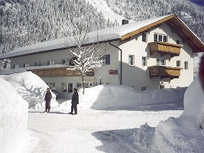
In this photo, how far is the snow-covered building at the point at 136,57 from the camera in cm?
2720

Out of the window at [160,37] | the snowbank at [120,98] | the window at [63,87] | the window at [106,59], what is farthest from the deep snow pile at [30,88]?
the window at [160,37]

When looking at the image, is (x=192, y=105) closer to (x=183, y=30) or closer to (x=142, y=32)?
(x=142, y=32)

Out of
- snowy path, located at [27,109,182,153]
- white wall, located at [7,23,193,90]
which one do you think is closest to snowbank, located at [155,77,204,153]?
snowy path, located at [27,109,182,153]

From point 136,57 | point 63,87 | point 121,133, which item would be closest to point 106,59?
point 136,57

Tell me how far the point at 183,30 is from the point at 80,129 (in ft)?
75.7

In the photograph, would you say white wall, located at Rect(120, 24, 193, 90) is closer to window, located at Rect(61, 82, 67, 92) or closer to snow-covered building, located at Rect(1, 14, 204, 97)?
snow-covered building, located at Rect(1, 14, 204, 97)

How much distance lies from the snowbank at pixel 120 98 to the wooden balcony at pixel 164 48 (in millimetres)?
5317

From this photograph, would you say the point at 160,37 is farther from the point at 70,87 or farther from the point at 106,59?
the point at 70,87

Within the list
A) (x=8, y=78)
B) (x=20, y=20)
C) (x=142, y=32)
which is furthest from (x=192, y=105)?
(x=20, y=20)

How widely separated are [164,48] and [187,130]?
72.2ft

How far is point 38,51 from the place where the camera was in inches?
1417

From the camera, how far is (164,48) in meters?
29.1

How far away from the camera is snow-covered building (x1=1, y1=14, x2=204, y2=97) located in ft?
89.2

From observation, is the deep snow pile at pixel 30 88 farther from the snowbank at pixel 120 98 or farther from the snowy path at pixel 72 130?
the snowy path at pixel 72 130
